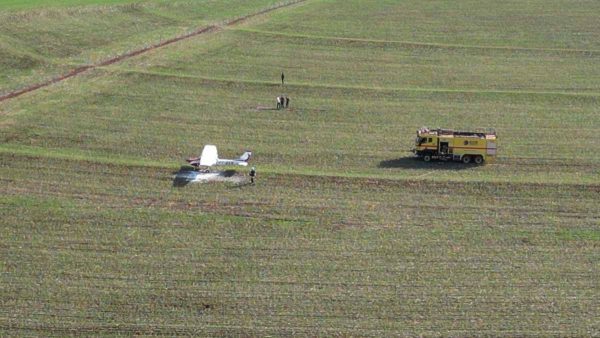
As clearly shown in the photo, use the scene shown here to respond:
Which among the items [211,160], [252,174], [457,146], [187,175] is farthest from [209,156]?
[457,146]

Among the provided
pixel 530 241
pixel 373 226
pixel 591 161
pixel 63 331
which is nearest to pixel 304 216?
pixel 373 226

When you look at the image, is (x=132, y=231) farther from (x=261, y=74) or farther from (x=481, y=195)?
(x=261, y=74)

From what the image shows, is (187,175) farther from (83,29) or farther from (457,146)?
(83,29)

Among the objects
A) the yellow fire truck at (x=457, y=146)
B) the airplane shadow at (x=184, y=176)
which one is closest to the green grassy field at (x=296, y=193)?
the airplane shadow at (x=184, y=176)

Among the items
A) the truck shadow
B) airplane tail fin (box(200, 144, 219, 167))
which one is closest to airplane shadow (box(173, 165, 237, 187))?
airplane tail fin (box(200, 144, 219, 167))

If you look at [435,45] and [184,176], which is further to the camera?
[435,45]
